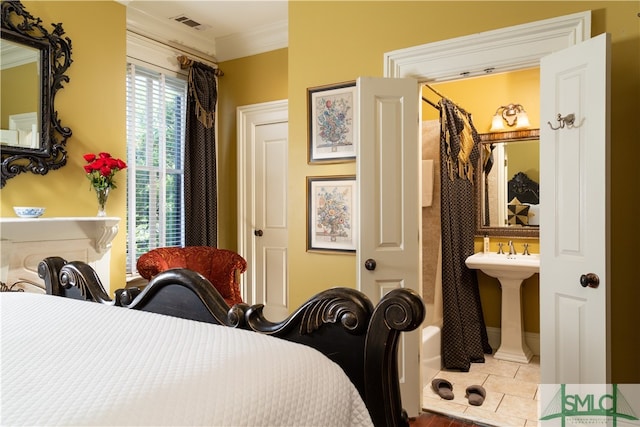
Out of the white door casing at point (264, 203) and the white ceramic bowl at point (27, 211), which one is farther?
the white door casing at point (264, 203)

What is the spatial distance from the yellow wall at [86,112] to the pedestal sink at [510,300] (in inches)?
117

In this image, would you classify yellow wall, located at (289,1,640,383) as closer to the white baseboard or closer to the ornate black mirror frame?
the white baseboard

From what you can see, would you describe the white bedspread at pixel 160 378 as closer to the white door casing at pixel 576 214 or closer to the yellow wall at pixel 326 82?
the white door casing at pixel 576 214

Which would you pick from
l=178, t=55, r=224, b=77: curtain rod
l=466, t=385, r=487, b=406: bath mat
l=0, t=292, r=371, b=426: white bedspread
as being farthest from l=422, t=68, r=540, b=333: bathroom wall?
l=0, t=292, r=371, b=426: white bedspread

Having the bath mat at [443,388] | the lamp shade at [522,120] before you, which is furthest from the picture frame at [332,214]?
the lamp shade at [522,120]

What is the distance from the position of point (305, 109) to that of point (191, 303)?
77.2 inches

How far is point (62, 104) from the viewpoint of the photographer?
317 cm

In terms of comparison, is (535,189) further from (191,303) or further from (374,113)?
(191,303)

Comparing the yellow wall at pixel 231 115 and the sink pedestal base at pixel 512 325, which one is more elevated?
the yellow wall at pixel 231 115

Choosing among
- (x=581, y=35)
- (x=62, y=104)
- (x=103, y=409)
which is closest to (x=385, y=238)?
(x=581, y=35)

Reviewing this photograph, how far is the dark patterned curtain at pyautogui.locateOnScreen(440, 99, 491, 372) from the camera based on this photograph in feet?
11.1

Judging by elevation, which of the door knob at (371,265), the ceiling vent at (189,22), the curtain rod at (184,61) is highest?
the ceiling vent at (189,22)

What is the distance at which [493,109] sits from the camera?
4.06m

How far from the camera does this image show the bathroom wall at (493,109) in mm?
3799
